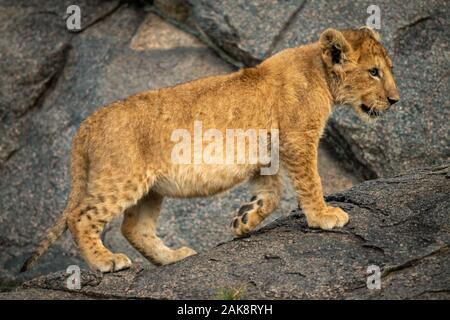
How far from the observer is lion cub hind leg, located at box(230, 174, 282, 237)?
7.90 meters

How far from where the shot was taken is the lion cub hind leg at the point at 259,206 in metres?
7.90

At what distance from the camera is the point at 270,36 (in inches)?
440

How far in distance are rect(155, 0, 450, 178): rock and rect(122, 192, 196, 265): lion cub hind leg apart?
11.2 ft

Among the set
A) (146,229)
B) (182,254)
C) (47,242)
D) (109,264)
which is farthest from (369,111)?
(47,242)

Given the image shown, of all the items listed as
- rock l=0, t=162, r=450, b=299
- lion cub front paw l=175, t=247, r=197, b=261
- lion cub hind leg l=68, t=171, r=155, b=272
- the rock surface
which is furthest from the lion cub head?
the rock surface

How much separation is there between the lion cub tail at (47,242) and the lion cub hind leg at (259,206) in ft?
5.03

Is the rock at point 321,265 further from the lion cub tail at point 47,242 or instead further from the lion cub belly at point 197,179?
the lion cub belly at point 197,179

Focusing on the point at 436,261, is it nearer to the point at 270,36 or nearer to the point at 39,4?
the point at 270,36

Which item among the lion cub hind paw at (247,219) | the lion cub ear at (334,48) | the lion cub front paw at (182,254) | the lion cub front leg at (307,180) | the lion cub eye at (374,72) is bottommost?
the lion cub front paw at (182,254)

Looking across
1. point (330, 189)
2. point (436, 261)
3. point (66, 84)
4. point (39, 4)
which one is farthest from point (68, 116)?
point (436, 261)

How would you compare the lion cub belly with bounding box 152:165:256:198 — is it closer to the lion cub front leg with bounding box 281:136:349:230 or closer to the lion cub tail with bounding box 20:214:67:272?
the lion cub front leg with bounding box 281:136:349:230

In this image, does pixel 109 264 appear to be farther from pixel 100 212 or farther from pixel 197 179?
pixel 197 179

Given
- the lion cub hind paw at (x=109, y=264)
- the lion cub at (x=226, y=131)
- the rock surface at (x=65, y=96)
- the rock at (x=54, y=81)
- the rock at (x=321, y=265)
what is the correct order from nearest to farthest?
the rock at (x=321, y=265) < the lion cub hind paw at (x=109, y=264) < the lion cub at (x=226, y=131) < the rock surface at (x=65, y=96) < the rock at (x=54, y=81)

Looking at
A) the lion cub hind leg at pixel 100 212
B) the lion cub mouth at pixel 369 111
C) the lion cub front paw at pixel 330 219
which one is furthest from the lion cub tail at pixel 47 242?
the lion cub mouth at pixel 369 111
